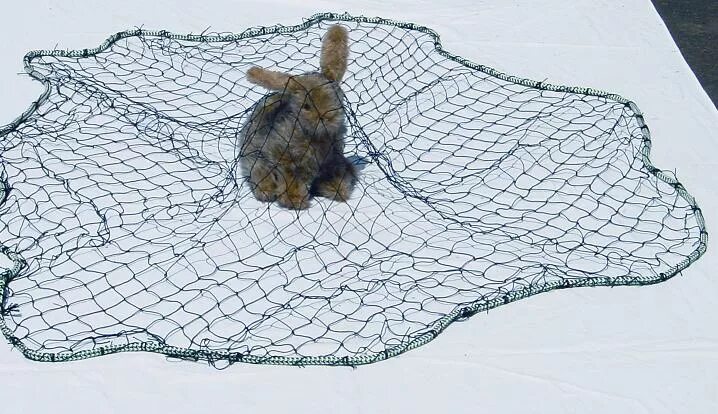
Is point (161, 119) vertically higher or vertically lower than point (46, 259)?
higher

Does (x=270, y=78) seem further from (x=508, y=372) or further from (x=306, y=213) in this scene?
(x=508, y=372)

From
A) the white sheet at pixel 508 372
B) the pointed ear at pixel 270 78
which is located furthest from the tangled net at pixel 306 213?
the pointed ear at pixel 270 78

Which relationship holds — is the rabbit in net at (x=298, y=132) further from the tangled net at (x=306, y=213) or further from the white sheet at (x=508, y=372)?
the white sheet at (x=508, y=372)

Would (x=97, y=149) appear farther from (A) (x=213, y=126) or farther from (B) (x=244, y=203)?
(B) (x=244, y=203)

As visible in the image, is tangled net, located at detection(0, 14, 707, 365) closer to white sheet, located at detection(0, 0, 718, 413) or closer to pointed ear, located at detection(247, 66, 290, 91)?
white sheet, located at detection(0, 0, 718, 413)

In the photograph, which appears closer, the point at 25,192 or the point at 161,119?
the point at 25,192

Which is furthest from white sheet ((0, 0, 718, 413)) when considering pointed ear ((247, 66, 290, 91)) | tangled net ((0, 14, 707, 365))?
pointed ear ((247, 66, 290, 91))

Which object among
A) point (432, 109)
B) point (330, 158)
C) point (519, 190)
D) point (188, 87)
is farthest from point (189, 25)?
point (519, 190)
